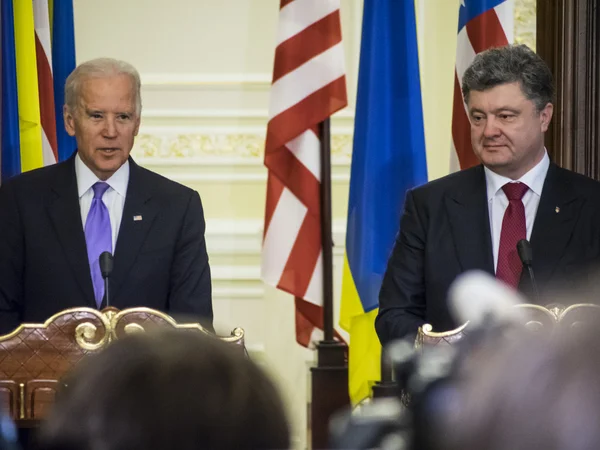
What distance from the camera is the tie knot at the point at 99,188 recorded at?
3221 mm

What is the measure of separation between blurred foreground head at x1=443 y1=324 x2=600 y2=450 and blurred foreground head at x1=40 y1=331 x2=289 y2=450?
0.14 metres

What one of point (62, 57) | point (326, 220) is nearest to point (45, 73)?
point (62, 57)

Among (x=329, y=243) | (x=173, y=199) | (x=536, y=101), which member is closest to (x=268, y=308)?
(x=329, y=243)

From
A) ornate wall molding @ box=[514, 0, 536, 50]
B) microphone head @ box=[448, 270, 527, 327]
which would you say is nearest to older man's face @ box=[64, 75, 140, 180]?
microphone head @ box=[448, 270, 527, 327]

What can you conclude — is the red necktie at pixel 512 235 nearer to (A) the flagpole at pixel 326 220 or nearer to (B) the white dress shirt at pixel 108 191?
(B) the white dress shirt at pixel 108 191

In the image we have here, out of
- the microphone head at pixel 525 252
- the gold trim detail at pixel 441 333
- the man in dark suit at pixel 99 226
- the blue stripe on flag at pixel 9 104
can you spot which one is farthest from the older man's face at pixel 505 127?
the blue stripe on flag at pixel 9 104

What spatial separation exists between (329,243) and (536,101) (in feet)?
5.82

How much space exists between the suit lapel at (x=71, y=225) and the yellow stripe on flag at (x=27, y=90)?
145 centimetres

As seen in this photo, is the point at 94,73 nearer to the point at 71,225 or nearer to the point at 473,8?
the point at 71,225

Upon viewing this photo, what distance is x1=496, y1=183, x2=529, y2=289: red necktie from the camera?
117 inches

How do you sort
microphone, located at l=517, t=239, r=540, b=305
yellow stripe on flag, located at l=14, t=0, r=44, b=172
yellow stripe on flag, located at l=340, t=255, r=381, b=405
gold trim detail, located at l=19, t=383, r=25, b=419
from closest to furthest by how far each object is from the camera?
gold trim detail, located at l=19, t=383, r=25, b=419, microphone, located at l=517, t=239, r=540, b=305, yellow stripe on flag, located at l=340, t=255, r=381, b=405, yellow stripe on flag, located at l=14, t=0, r=44, b=172

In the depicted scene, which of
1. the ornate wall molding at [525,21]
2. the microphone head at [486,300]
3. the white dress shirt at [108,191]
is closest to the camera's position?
the microphone head at [486,300]

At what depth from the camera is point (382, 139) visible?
4441 mm

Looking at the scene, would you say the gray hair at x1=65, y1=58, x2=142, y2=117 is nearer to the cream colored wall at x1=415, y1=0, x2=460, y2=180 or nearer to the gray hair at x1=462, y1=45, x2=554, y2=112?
the gray hair at x1=462, y1=45, x2=554, y2=112
